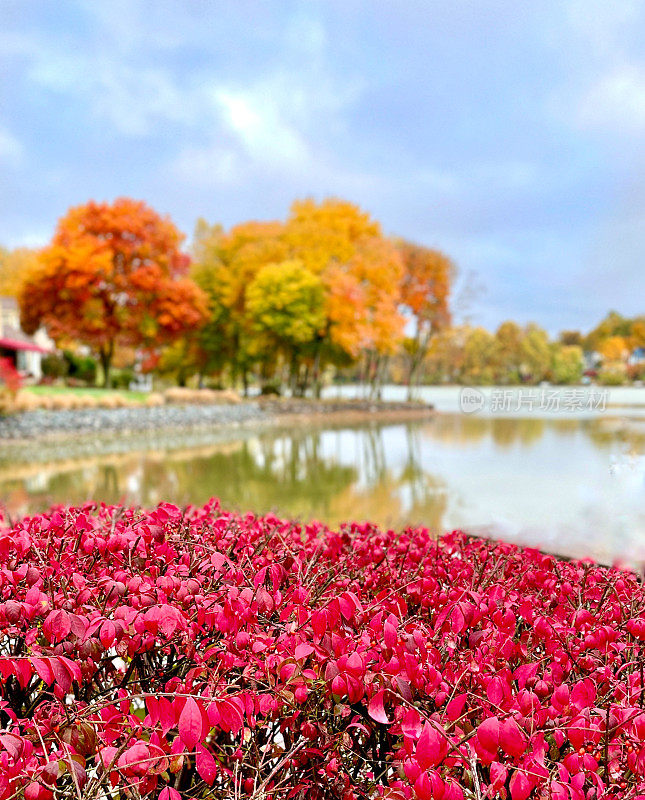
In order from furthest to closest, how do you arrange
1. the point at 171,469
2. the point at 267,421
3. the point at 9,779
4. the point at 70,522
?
1. the point at 267,421
2. the point at 171,469
3. the point at 70,522
4. the point at 9,779

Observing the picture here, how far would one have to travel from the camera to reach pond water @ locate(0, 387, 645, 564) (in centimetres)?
595

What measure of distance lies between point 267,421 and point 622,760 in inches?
775

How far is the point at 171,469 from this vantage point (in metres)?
9.80

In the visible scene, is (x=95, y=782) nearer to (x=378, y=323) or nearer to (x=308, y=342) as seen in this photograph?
(x=378, y=323)

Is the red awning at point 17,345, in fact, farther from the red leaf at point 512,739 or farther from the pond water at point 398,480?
the red leaf at point 512,739

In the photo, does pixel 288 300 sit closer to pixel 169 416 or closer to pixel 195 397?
pixel 195 397

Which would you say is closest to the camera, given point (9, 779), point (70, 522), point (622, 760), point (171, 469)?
point (9, 779)

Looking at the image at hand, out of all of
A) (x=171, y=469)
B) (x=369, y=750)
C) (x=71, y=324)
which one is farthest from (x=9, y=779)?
(x=71, y=324)

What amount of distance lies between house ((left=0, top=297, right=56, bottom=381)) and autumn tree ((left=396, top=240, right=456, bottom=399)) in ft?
57.6

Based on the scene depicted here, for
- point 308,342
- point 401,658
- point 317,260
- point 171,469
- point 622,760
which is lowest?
→ point 171,469

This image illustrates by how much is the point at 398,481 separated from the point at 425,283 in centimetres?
1892

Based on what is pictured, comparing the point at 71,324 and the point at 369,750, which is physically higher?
the point at 71,324

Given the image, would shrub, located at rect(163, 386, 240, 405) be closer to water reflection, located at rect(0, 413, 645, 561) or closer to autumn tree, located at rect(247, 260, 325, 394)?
autumn tree, located at rect(247, 260, 325, 394)

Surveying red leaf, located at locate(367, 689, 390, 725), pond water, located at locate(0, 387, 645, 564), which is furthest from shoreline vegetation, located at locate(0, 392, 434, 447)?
red leaf, located at locate(367, 689, 390, 725)
